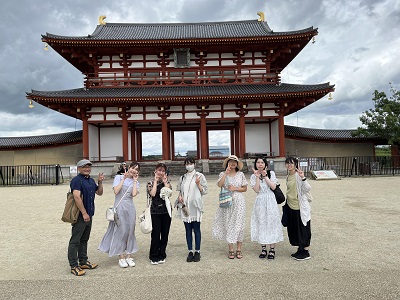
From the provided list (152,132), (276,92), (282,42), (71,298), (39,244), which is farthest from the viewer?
(152,132)

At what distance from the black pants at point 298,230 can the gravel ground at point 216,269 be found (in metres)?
0.28

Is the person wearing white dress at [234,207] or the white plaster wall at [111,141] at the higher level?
the white plaster wall at [111,141]

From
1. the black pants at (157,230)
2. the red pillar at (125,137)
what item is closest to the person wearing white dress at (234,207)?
the black pants at (157,230)

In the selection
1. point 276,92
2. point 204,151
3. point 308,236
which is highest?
point 276,92

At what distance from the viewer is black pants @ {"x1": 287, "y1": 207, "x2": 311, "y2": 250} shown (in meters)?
4.31

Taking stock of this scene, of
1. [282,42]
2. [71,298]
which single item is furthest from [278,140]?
[71,298]

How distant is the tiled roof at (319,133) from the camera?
21.6 meters

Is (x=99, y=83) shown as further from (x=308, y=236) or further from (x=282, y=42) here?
(x=308, y=236)

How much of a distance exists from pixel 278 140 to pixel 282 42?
21.9ft

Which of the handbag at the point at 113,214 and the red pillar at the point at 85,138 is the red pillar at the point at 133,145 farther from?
the handbag at the point at 113,214

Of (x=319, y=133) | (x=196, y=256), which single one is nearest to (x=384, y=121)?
(x=319, y=133)

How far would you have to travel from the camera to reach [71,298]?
3.24m

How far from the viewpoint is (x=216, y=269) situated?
4.01 metres

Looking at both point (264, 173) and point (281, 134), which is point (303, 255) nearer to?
point (264, 173)
